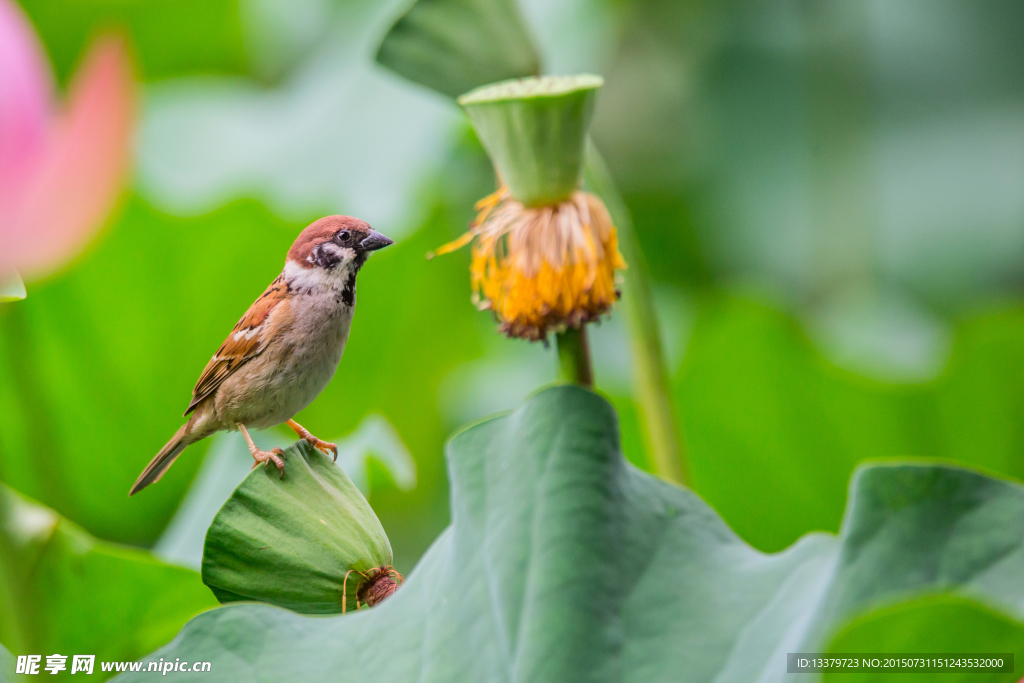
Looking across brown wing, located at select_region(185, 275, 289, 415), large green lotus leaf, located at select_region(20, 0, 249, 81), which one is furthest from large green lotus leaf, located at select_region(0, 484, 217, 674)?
large green lotus leaf, located at select_region(20, 0, 249, 81)

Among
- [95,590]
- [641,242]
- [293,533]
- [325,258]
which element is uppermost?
[325,258]

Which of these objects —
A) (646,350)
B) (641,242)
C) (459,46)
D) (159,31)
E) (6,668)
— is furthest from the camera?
(641,242)

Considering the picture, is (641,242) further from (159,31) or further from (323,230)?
(323,230)

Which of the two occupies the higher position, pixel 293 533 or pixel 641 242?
pixel 293 533

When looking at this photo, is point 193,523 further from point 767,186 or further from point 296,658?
point 767,186

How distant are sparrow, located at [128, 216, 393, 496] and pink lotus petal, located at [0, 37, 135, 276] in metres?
0.07

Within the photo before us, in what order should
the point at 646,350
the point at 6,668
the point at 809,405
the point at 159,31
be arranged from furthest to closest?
the point at 159,31 → the point at 809,405 → the point at 646,350 → the point at 6,668

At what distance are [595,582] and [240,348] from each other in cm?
19

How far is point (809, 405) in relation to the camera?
3.39 feet

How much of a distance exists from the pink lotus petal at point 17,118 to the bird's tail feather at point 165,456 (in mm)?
108

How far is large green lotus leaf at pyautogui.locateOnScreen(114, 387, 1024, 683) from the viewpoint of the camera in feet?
1.32

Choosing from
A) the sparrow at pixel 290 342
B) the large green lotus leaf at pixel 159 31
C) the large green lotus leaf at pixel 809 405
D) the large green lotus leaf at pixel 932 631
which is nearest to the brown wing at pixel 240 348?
the sparrow at pixel 290 342

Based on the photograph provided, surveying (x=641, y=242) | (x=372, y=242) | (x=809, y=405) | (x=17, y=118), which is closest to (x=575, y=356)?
(x=372, y=242)

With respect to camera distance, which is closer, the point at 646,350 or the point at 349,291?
the point at 349,291
